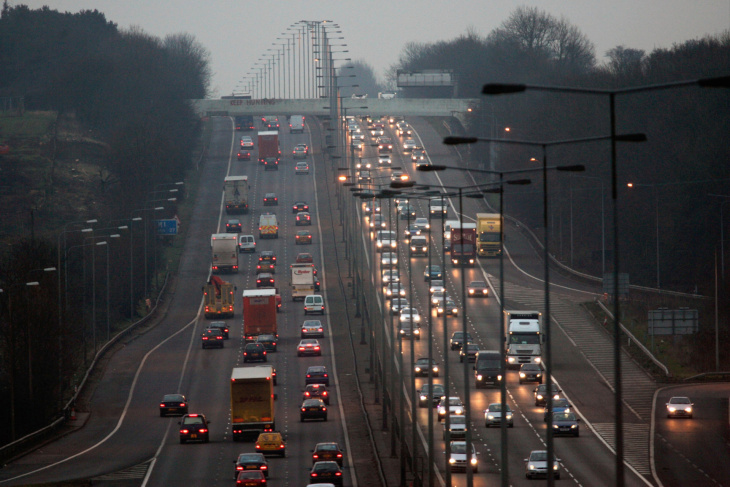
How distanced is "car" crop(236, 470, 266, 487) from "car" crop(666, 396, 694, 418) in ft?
80.3

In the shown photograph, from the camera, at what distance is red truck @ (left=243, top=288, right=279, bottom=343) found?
3317 inches

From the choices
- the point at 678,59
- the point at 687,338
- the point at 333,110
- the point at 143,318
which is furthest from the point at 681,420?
the point at 333,110

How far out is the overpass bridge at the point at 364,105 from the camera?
186500mm

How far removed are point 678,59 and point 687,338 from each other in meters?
51.6

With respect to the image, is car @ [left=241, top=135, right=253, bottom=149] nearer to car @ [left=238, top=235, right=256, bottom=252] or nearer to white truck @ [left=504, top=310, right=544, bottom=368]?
car @ [left=238, top=235, right=256, bottom=252]

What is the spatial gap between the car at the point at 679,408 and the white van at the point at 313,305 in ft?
119

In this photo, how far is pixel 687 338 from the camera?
8388 cm

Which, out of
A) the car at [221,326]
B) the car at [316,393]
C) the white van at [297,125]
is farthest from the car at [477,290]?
the white van at [297,125]

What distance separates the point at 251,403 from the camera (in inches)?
2287

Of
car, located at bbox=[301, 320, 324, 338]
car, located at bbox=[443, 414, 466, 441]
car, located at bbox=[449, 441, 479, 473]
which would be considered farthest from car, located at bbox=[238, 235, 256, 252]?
car, located at bbox=[449, 441, 479, 473]

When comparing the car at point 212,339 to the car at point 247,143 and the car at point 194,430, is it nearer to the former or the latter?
the car at point 194,430

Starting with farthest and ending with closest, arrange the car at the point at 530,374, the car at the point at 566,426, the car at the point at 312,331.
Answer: the car at the point at 312,331 → the car at the point at 530,374 → the car at the point at 566,426

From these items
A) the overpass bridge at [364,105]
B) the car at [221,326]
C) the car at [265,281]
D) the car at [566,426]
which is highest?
the overpass bridge at [364,105]

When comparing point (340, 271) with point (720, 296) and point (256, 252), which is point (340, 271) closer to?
point (256, 252)
